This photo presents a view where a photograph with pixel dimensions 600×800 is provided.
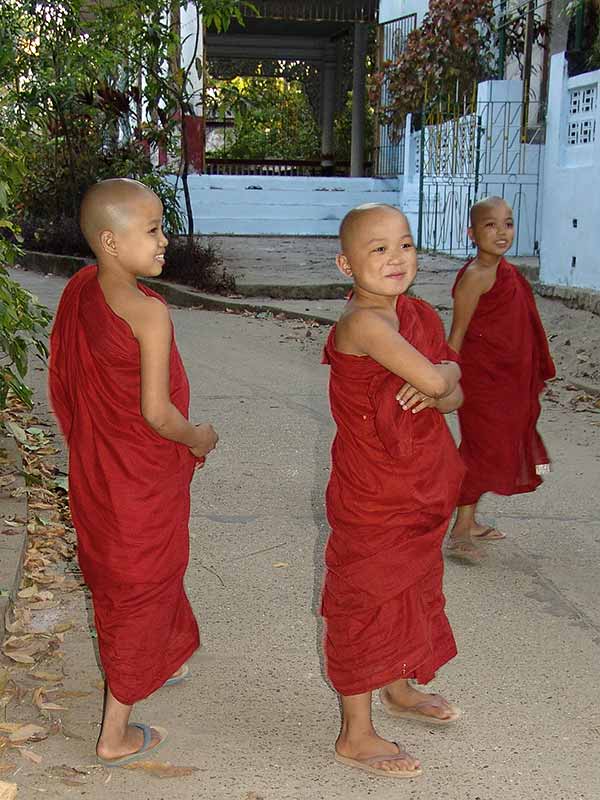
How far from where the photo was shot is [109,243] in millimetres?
2689

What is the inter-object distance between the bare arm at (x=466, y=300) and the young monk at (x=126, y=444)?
1.77 m

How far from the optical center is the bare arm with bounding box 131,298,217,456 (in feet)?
8.58

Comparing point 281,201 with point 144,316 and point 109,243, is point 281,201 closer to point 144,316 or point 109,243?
point 109,243

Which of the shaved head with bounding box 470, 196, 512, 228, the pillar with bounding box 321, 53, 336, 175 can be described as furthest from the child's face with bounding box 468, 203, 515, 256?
the pillar with bounding box 321, 53, 336, 175

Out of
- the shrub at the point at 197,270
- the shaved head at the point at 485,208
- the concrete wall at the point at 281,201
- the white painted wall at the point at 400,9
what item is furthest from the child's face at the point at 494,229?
the concrete wall at the point at 281,201

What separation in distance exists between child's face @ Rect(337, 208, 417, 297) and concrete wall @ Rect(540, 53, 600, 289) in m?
6.34

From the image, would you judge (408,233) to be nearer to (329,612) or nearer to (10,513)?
(329,612)

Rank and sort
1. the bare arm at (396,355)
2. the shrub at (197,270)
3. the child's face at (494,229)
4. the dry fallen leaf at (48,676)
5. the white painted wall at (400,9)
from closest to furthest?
the bare arm at (396,355) < the dry fallen leaf at (48,676) < the child's face at (494,229) < the shrub at (197,270) < the white painted wall at (400,9)

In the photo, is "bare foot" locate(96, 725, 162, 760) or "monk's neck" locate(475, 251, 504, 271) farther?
"monk's neck" locate(475, 251, 504, 271)

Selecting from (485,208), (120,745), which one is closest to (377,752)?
(120,745)

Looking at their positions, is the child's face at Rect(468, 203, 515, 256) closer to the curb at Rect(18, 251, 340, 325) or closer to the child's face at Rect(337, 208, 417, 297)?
the child's face at Rect(337, 208, 417, 297)

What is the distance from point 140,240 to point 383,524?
3.11ft

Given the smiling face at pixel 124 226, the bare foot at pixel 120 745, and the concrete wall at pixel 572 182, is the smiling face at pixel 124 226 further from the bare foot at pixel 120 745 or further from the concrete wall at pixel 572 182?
the concrete wall at pixel 572 182

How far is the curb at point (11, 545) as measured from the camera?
3.51 meters
